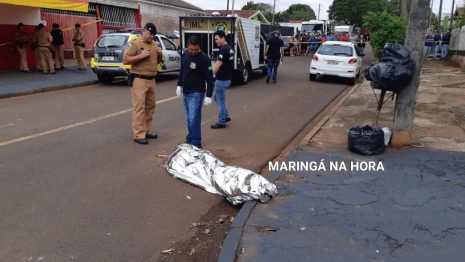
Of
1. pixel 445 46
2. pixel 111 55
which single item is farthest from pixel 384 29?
pixel 111 55

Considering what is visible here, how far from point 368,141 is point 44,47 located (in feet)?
43.2

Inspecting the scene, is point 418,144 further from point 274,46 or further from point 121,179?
point 274,46

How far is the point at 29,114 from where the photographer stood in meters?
9.28

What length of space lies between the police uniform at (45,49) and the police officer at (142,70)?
10.0m

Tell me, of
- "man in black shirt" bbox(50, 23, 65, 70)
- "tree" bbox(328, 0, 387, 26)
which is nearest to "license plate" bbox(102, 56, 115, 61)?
"man in black shirt" bbox(50, 23, 65, 70)

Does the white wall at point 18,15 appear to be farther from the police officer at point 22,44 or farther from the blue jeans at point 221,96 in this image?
the blue jeans at point 221,96

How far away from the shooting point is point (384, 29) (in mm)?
20812

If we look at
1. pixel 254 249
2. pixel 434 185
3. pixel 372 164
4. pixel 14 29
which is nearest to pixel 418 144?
pixel 372 164

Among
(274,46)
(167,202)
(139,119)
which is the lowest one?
(167,202)

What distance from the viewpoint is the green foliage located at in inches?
804

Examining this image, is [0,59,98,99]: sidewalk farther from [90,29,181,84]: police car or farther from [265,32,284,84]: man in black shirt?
[265,32,284,84]: man in black shirt

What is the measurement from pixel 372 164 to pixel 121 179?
11.4ft

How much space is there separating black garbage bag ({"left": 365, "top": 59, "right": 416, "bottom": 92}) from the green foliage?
15430 mm

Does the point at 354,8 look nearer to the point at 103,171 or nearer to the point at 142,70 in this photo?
the point at 142,70
